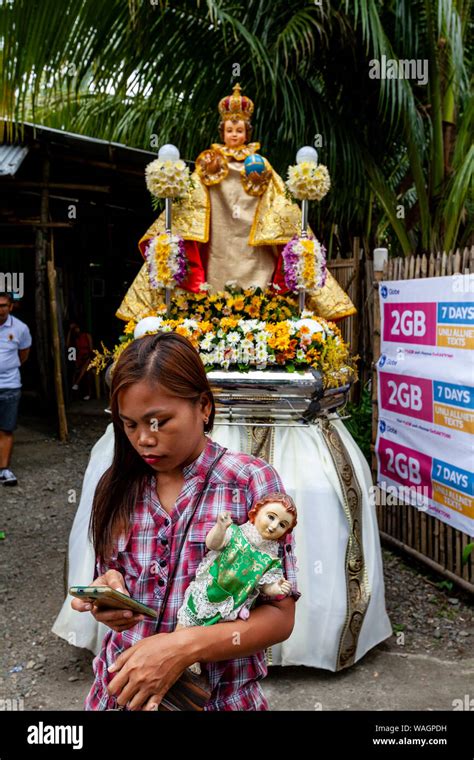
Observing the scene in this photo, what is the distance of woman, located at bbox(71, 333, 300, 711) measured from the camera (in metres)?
1.48

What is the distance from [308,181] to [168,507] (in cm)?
312

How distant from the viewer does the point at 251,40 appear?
5.96m

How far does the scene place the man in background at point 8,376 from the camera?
7.10 meters

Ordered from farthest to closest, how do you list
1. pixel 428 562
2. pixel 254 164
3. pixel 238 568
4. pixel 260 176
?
pixel 428 562, pixel 260 176, pixel 254 164, pixel 238 568

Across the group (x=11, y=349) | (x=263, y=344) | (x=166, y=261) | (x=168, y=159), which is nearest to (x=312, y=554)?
(x=263, y=344)

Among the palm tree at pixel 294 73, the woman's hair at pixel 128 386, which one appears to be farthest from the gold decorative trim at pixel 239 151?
the woman's hair at pixel 128 386

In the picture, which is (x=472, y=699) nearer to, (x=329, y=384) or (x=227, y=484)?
(x=329, y=384)

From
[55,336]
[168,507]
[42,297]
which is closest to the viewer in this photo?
[168,507]

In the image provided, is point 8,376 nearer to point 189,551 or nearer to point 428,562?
point 428,562

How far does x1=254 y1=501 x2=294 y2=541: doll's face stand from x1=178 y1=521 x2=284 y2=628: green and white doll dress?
2cm

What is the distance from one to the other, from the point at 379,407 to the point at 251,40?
10.2 feet

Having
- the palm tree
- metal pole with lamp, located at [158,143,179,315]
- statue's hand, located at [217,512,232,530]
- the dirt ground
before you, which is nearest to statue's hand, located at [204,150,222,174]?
metal pole with lamp, located at [158,143,179,315]

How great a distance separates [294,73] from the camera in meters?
6.77

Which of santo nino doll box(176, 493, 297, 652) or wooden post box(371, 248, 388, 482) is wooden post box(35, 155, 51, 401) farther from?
santo nino doll box(176, 493, 297, 652)
